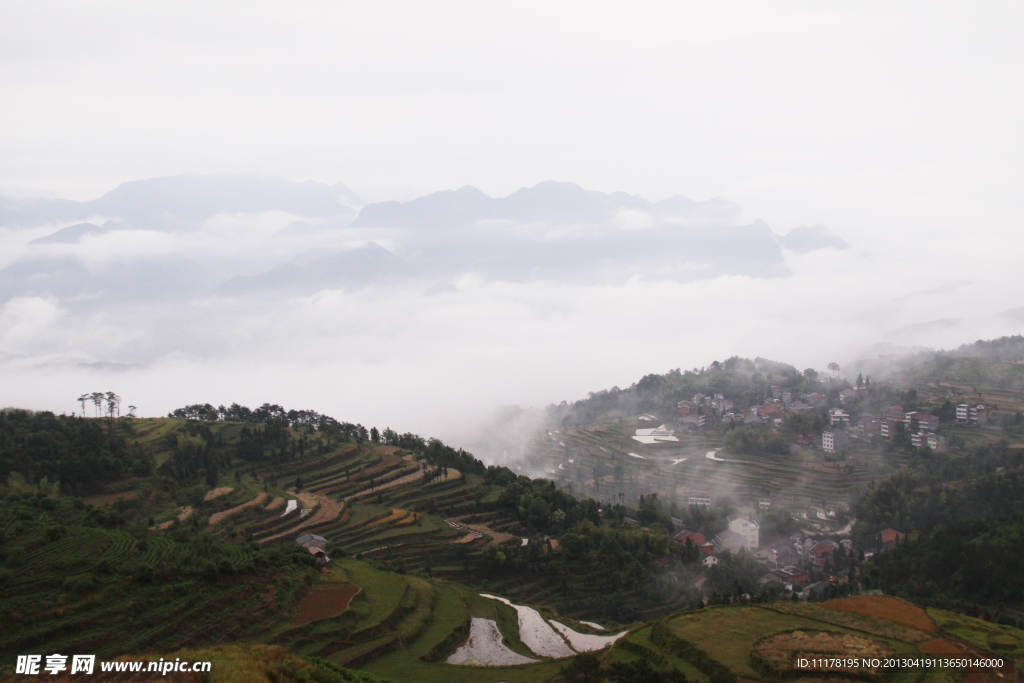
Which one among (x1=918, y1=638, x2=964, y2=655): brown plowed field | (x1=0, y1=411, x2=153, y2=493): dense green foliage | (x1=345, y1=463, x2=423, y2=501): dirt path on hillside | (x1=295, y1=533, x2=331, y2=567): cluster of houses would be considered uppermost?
(x1=0, y1=411, x2=153, y2=493): dense green foliage

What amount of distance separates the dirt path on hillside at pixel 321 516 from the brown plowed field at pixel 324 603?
812 cm

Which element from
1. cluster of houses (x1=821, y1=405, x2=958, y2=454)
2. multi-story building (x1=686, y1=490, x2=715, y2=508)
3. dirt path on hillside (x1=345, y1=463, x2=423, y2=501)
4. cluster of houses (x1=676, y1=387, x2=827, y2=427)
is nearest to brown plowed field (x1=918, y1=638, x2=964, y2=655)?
dirt path on hillside (x1=345, y1=463, x2=423, y2=501)

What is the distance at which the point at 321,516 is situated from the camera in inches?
1307

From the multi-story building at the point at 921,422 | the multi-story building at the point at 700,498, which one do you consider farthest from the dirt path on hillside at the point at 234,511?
the multi-story building at the point at 921,422

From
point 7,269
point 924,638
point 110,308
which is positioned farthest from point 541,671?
point 7,269

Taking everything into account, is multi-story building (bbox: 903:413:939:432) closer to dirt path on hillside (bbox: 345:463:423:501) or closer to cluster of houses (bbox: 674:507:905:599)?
cluster of houses (bbox: 674:507:905:599)

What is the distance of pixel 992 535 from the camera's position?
34812 millimetres

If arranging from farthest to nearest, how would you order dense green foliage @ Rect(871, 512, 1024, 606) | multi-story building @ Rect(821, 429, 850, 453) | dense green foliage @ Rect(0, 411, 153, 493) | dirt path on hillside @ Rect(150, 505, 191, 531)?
multi-story building @ Rect(821, 429, 850, 453) < dense green foliage @ Rect(0, 411, 153, 493) < dense green foliage @ Rect(871, 512, 1024, 606) < dirt path on hillside @ Rect(150, 505, 191, 531)

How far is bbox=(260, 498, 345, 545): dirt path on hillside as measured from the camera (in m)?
30.2

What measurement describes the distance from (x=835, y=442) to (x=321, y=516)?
163ft

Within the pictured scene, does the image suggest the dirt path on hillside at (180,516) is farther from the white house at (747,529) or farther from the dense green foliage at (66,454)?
the white house at (747,529)

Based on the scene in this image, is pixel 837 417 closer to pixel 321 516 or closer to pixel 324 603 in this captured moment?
pixel 321 516

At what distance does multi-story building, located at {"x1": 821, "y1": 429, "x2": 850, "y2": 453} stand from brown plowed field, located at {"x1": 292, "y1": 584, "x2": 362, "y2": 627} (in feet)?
175

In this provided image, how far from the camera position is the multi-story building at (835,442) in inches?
2518
